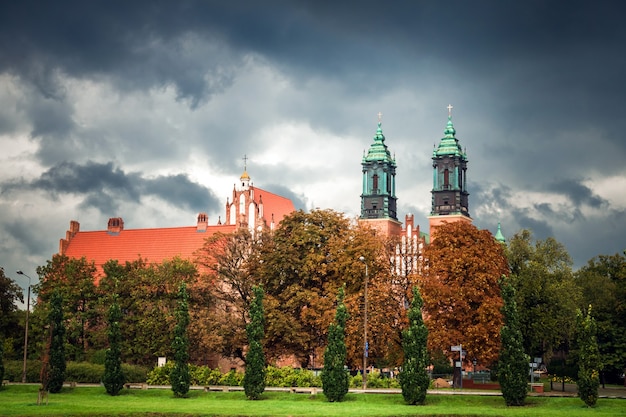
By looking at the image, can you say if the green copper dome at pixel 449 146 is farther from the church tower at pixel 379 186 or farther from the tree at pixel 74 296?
the tree at pixel 74 296

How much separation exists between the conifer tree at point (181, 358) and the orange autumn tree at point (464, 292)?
632 inches

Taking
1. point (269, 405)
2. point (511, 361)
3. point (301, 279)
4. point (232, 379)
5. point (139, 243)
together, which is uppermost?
point (139, 243)

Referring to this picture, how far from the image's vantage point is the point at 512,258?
259 ft

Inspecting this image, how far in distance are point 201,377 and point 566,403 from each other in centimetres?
2507

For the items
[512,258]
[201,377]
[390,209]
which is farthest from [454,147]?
[201,377]

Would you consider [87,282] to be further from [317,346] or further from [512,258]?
[512,258]

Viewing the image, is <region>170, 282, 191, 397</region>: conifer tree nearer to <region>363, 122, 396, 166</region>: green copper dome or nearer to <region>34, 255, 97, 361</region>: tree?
<region>34, 255, 97, 361</region>: tree

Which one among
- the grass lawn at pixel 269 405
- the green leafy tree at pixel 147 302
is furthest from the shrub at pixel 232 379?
the green leafy tree at pixel 147 302

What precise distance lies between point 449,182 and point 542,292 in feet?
225

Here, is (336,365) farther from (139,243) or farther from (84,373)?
(139,243)

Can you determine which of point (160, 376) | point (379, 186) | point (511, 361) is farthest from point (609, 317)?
point (379, 186)

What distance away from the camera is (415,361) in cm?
4762

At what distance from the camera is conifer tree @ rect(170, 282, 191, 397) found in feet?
169

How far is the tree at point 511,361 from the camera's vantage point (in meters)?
45.4
